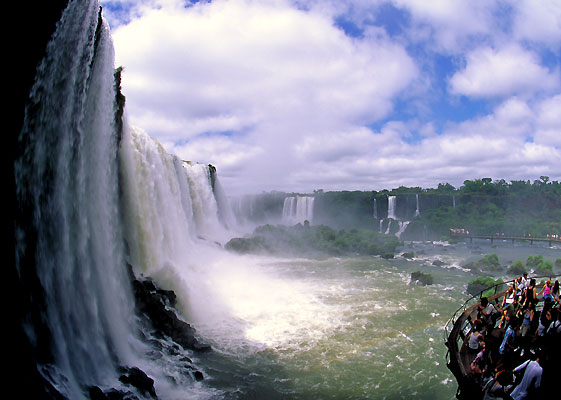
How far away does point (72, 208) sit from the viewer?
813 cm

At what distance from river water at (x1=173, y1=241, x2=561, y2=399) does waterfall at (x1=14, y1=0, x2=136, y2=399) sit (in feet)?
10.6

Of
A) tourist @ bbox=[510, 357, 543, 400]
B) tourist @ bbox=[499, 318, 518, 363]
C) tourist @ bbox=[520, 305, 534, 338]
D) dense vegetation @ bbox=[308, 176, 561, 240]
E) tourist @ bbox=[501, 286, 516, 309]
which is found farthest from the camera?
dense vegetation @ bbox=[308, 176, 561, 240]

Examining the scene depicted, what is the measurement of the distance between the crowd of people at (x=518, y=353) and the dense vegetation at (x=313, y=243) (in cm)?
2044

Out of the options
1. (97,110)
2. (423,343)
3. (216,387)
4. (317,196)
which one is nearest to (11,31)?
(97,110)

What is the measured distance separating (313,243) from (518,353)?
2597 centimetres

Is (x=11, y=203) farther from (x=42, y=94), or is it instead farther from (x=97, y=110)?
(x=97, y=110)

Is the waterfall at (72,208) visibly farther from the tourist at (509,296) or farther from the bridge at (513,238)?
the bridge at (513,238)

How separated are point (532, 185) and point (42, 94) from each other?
76568 mm

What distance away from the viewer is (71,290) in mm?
7734

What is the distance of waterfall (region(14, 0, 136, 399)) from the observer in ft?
20.3

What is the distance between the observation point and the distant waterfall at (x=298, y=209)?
45781mm


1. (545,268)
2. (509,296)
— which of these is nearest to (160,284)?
(509,296)

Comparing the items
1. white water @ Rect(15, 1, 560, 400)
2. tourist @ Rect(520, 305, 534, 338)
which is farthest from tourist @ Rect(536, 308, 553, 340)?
white water @ Rect(15, 1, 560, 400)

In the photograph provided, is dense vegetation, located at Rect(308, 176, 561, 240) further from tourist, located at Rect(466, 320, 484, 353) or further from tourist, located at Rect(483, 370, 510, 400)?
tourist, located at Rect(483, 370, 510, 400)
